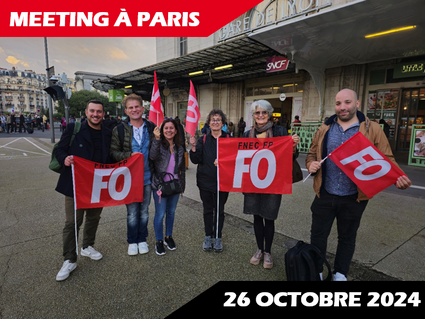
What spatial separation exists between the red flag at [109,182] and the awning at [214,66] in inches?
355

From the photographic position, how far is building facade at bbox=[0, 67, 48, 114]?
119000mm

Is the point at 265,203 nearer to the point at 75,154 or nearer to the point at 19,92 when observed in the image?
the point at 75,154

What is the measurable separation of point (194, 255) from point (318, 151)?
197 cm

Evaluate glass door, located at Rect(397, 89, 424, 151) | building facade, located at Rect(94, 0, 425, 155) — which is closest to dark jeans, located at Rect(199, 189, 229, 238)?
building facade, located at Rect(94, 0, 425, 155)

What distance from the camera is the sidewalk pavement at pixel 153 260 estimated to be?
232 centimetres

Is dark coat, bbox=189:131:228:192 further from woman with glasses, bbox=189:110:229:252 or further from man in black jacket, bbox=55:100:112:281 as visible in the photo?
man in black jacket, bbox=55:100:112:281

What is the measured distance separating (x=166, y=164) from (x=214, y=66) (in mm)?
13085

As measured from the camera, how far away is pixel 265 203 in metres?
2.91

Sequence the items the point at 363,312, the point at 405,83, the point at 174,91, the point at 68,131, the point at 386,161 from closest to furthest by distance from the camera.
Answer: the point at 363,312 < the point at 386,161 < the point at 68,131 < the point at 405,83 < the point at 174,91

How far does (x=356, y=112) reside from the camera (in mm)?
2438

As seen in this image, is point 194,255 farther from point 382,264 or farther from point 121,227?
point 382,264

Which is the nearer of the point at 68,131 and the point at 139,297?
the point at 139,297

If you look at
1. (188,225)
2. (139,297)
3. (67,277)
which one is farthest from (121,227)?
(139,297)

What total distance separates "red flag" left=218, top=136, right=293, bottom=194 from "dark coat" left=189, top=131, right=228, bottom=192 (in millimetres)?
95
